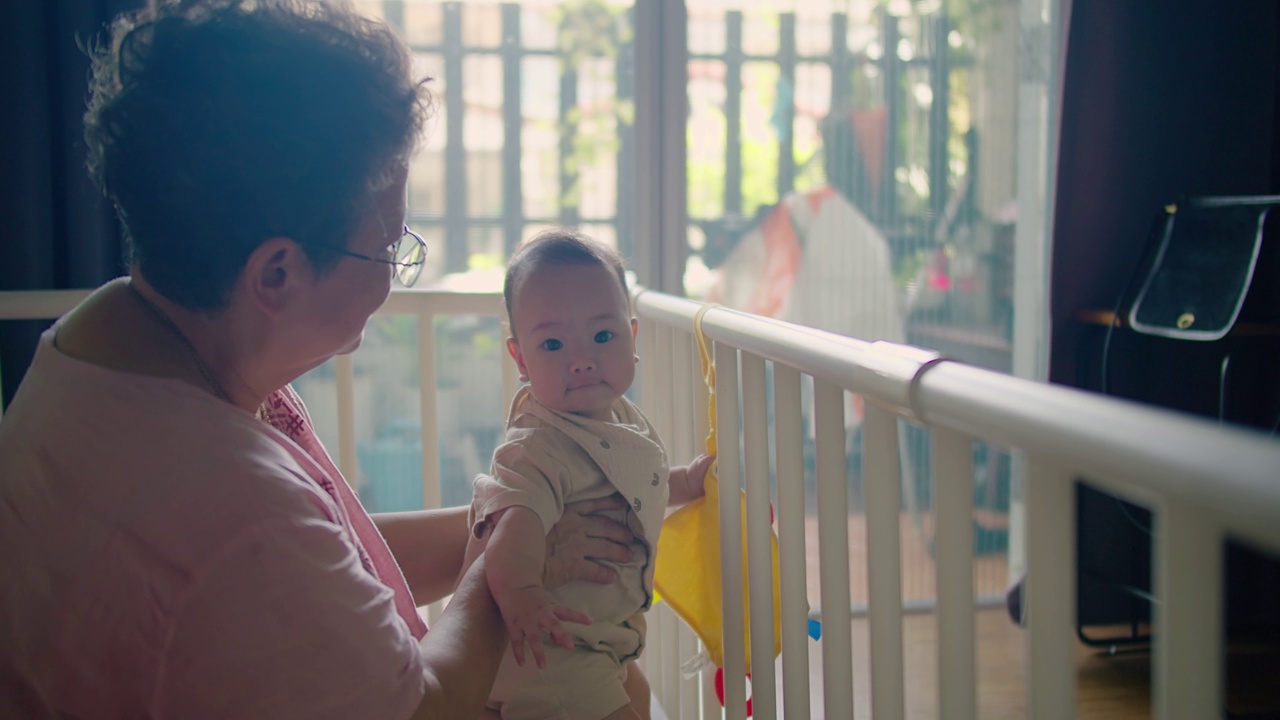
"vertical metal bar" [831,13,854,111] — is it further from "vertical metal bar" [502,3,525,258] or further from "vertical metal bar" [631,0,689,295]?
"vertical metal bar" [502,3,525,258]

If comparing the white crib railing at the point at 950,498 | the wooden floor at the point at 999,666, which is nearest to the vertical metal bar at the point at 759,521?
the white crib railing at the point at 950,498

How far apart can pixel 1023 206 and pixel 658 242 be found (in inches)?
40.8

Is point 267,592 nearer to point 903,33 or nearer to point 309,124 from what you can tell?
point 309,124

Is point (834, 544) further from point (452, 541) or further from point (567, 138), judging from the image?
point (567, 138)

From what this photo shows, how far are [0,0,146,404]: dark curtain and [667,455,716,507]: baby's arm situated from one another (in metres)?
1.34

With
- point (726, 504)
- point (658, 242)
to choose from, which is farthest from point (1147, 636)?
point (726, 504)

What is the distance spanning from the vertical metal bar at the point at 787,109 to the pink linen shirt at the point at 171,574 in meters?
2.00

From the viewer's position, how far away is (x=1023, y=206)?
9.02 ft

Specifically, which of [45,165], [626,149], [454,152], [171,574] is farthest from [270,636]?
[626,149]

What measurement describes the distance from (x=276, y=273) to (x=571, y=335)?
389 mm

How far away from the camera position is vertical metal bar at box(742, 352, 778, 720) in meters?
0.96

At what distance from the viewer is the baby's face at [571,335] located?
1.13m

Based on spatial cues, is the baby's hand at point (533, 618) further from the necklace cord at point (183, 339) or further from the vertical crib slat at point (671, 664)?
the vertical crib slat at point (671, 664)

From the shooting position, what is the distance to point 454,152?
239 cm
